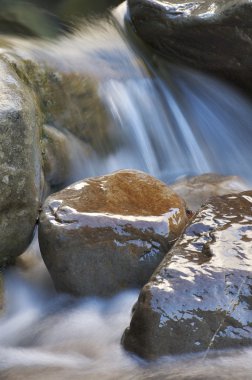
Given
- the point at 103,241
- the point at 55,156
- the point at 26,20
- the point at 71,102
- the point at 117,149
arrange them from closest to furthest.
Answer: the point at 103,241 < the point at 55,156 < the point at 71,102 < the point at 117,149 < the point at 26,20

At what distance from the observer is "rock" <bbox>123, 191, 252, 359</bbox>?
2967mm

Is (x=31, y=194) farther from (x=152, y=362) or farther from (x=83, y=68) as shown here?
(x=83, y=68)

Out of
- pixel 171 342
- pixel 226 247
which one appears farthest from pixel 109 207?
pixel 171 342

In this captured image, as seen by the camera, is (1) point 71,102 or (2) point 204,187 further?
(1) point 71,102

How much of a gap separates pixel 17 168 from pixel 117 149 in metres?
1.91

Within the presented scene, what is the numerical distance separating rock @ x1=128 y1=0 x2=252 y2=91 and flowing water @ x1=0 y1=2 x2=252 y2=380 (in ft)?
0.61

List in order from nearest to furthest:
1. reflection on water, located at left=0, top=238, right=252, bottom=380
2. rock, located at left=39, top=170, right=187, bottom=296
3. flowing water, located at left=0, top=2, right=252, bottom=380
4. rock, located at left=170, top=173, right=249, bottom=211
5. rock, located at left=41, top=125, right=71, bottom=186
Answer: reflection on water, located at left=0, top=238, right=252, bottom=380 < flowing water, located at left=0, top=2, right=252, bottom=380 < rock, located at left=39, top=170, right=187, bottom=296 < rock, located at left=170, top=173, right=249, bottom=211 < rock, located at left=41, top=125, right=71, bottom=186

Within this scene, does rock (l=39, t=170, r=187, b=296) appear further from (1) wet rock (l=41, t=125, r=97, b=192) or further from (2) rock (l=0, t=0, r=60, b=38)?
(2) rock (l=0, t=0, r=60, b=38)

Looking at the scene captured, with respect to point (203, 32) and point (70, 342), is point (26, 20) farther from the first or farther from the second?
point (70, 342)

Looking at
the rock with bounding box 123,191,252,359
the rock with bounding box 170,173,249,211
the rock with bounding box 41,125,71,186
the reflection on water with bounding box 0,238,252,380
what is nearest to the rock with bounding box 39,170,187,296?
the reflection on water with bounding box 0,238,252,380

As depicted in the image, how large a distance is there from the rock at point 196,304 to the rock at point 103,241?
455 millimetres

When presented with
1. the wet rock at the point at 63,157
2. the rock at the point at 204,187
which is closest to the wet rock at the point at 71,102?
the wet rock at the point at 63,157

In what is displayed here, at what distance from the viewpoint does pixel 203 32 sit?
610cm

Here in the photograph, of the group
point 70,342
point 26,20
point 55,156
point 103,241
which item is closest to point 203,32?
point 26,20
